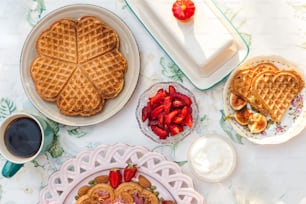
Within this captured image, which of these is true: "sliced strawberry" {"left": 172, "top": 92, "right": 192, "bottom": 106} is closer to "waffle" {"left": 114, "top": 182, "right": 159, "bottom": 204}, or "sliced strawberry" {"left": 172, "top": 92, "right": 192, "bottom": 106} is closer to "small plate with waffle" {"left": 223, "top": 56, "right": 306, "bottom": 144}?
"small plate with waffle" {"left": 223, "top": 56, "right": 306, "bottom": 144}

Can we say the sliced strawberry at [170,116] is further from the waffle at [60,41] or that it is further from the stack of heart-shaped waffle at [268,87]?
the waffle at [60,41]

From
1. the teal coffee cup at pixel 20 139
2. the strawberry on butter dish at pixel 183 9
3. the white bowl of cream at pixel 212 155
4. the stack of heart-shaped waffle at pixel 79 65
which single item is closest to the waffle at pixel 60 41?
the stack of heart-shaped waffle at pixel 79 65

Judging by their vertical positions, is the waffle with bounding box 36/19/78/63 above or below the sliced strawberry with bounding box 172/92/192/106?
above

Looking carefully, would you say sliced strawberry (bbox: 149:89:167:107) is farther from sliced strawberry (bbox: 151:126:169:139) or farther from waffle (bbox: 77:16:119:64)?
waffle (bbox: 77:16:119:64)

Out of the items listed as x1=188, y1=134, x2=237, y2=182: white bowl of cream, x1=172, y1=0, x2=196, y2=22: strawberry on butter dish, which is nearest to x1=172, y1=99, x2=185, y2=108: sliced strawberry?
x1=188, y1=134, x2=237, y2=182: white bowl of cream

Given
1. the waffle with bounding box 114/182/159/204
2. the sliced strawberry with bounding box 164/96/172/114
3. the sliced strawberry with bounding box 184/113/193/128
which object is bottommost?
the waffle with bounding box 114/182/159/204

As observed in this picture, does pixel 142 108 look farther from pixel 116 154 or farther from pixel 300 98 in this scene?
pixel 300 98

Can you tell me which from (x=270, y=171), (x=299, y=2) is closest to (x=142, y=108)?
(x=270, y=171)
